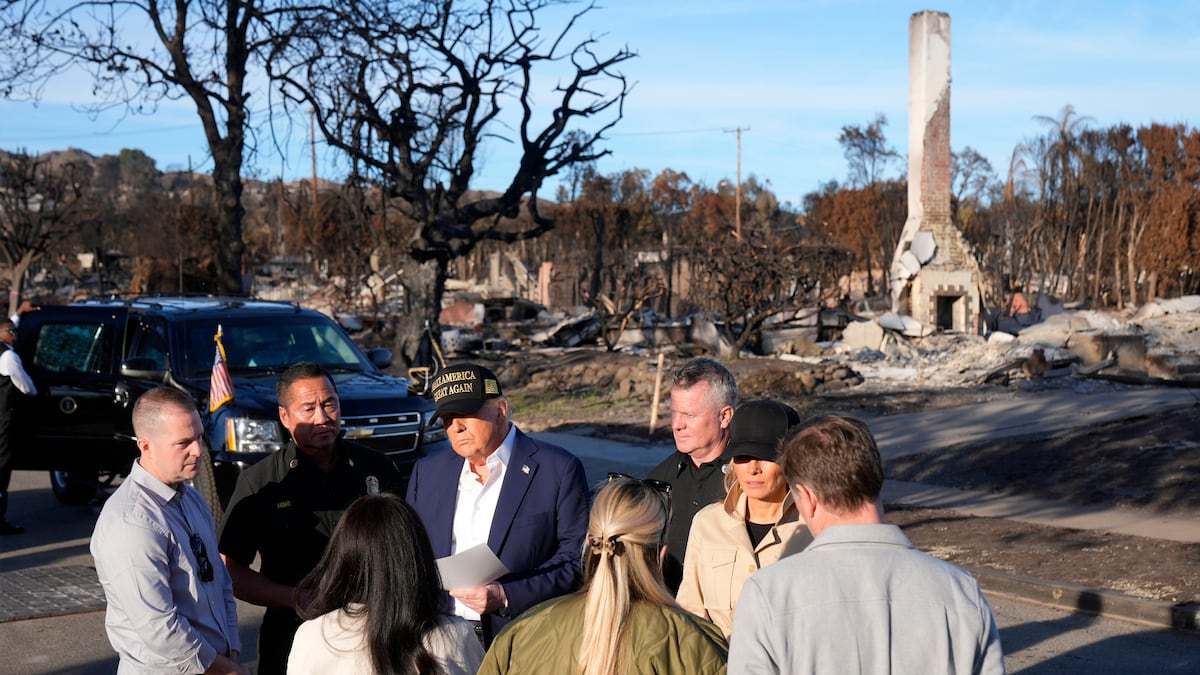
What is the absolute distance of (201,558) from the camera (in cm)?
418

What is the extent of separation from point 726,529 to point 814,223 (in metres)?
58.7

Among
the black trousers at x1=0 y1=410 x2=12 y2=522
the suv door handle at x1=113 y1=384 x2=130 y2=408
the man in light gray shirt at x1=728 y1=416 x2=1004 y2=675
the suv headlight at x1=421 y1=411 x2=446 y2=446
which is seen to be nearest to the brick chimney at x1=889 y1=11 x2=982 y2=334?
the suv headlight at x1=421 y1=411 x2=446 y2=446

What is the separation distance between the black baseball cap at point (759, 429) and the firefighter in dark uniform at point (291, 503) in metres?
1.66

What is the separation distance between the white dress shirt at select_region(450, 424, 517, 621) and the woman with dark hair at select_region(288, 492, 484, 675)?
99cm

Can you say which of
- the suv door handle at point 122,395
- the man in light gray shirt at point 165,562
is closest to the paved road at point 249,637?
the suv door handle at point 122,395

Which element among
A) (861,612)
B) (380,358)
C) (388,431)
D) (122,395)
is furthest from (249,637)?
(861,612)

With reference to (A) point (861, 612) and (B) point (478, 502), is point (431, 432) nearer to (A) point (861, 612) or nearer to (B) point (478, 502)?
(B) point (478, 502)

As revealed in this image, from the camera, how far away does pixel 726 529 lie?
3.91m

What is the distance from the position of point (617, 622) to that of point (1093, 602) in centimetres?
634

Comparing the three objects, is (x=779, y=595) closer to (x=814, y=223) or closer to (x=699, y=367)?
(x=699, y=367)

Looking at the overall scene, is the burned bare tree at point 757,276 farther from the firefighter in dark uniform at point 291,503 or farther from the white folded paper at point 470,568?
the white folded paper at point 470,568

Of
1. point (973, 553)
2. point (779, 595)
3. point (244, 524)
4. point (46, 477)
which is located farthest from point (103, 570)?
point (46, 477)

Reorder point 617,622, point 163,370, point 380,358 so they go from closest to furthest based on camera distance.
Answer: point 617,622, point 163,370, point 380,358

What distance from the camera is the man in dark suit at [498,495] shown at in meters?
4.24
